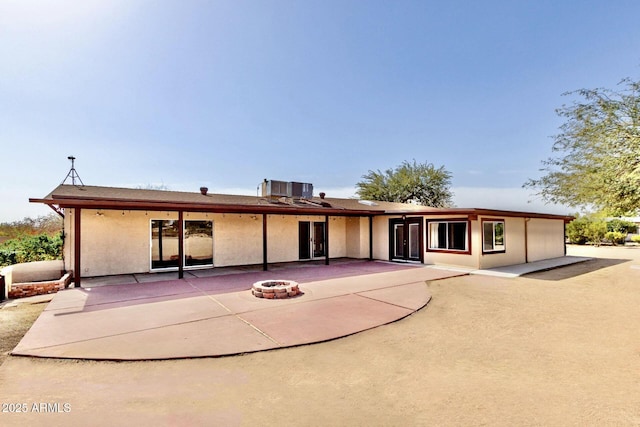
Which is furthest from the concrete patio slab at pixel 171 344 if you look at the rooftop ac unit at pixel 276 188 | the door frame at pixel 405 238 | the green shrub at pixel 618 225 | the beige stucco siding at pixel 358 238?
the green shrub at pixel 618 225

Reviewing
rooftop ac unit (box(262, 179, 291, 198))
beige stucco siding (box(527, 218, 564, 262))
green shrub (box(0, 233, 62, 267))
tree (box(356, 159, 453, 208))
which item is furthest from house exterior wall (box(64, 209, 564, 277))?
tree (box(356, 159, 453, 208))

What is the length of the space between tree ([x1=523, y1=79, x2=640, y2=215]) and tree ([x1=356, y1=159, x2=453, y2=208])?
15.0 m

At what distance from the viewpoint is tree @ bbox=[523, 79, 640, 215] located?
10.6m

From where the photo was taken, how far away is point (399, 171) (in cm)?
3167

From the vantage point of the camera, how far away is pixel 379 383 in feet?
11.0

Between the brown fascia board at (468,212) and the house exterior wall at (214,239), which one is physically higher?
the brown fascia board at (468,212)

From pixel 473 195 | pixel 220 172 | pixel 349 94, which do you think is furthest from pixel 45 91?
pixel 473 195

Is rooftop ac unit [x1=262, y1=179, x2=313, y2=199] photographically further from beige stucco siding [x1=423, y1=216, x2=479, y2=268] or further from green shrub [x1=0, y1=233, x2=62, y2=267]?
green shrub [x1=0, y1=233, x2=62, y2=267]

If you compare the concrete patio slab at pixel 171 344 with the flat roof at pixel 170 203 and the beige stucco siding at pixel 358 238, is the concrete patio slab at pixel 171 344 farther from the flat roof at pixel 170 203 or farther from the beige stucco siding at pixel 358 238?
the beige stucco siding at pixel 358 238

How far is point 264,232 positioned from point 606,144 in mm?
13019

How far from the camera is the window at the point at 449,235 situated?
12070mm

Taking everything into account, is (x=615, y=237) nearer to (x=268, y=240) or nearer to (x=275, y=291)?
(x=268, y=240)

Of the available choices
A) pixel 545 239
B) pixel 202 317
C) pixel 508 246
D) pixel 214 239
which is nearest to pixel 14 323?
pixel 202 317

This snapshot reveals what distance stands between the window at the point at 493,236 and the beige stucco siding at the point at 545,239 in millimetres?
2522
